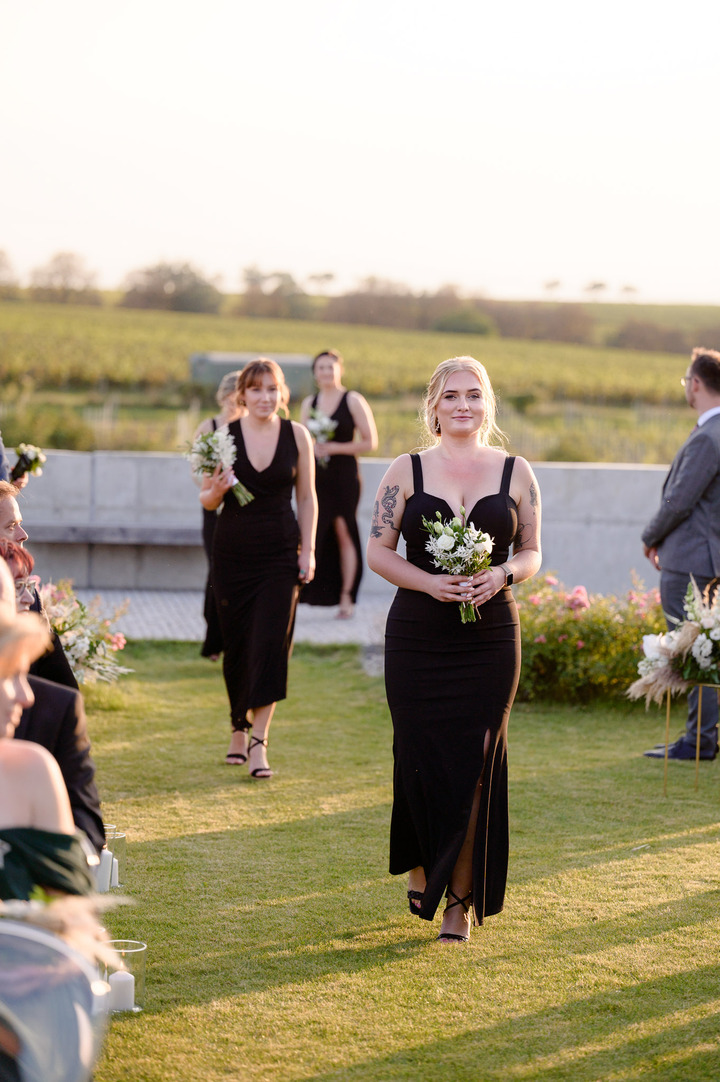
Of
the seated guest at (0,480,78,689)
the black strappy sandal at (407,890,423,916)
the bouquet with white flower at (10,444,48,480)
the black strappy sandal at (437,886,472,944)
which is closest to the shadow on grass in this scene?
the black strappy sandal at (437,886,472,944)

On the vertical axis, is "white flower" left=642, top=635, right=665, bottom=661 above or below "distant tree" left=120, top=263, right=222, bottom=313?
below

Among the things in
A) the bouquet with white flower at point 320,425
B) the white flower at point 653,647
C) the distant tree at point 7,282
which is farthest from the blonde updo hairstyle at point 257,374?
the distant tree at point 7,282

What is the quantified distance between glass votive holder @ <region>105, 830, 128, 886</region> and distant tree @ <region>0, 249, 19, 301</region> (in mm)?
61091

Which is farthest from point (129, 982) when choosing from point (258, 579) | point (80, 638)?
point (80, 638)

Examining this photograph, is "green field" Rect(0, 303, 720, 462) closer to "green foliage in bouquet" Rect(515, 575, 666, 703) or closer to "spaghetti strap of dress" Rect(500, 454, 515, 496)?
"green foliage in bouquet" Rect(515, 575, 666, 703)

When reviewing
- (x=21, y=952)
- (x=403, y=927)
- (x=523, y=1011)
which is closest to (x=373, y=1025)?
(x=523, y=1011)

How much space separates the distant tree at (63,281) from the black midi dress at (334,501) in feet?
197

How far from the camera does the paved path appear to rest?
11.6 meters

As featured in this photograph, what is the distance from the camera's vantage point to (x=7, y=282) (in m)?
66.1

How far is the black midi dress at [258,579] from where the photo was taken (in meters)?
7.03

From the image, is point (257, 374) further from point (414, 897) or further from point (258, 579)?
point (414, 897)

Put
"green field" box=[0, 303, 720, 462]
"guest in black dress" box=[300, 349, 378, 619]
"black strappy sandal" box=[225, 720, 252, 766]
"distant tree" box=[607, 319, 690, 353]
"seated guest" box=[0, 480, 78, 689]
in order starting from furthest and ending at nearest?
"distant tree" box=[607, 319, 690, 353] → "green field" box=[0, 303, 720, 462] → "guest in black dress" box=[300, 349, 378, 619] → "black strappy sandal" box=[225, 720, 252, 766] → "seated guest" box=[0, 480, 78, 689]

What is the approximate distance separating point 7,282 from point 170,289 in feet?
35.3

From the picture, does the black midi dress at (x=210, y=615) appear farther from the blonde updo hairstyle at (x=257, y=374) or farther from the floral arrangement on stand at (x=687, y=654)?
the floral arrangement on stand at (x=687, y=654)
